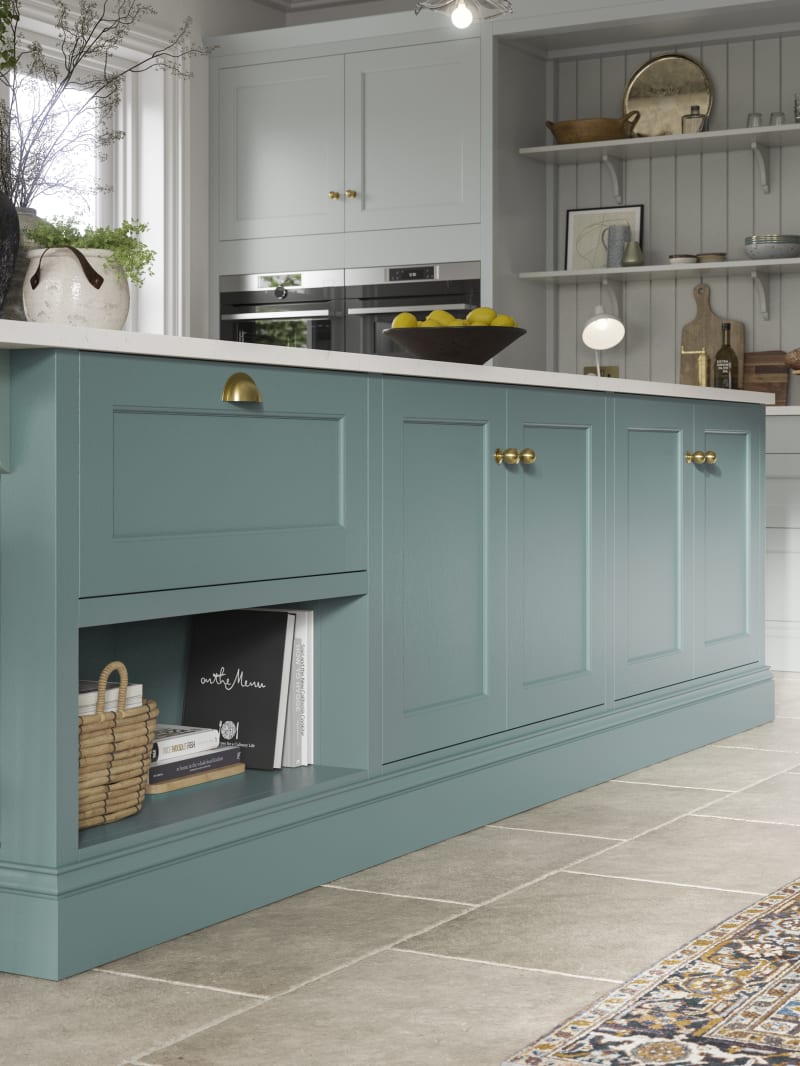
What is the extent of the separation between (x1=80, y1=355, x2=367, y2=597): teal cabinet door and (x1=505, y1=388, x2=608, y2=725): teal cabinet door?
54 centimetres

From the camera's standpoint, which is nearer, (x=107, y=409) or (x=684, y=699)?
(x=107, y=409)

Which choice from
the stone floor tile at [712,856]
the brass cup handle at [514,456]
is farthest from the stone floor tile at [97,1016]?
the brass cup handle at [514,456]

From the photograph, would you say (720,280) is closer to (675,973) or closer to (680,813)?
(680,813)

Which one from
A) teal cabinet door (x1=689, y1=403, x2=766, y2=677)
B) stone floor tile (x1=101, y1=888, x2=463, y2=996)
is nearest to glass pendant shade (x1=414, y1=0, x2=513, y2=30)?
teal cabinet door (x1=689, y1=403, x2=766, y2=677)

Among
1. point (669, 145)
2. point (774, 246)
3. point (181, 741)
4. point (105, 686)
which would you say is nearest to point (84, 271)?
point (105, 686)

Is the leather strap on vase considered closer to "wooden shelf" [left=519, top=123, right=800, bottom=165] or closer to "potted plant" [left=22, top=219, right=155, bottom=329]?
"potted plant" [left=22, top=219, right=155, bottom=329]

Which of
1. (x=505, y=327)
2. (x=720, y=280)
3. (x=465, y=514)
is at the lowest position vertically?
(x=465, y=514)

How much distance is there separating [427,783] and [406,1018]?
2.88 feet

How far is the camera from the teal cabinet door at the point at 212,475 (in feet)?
6.37

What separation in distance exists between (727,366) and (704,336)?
17 cm

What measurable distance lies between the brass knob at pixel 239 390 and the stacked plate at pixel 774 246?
11.6ft

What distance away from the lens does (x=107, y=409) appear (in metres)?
1.94

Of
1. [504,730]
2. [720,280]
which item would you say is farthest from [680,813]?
[720,280]

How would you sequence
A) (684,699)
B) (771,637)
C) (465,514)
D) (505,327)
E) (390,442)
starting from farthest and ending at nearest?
(771,637)
(684,699)
(505,327)
(465,514)
(390,442)
